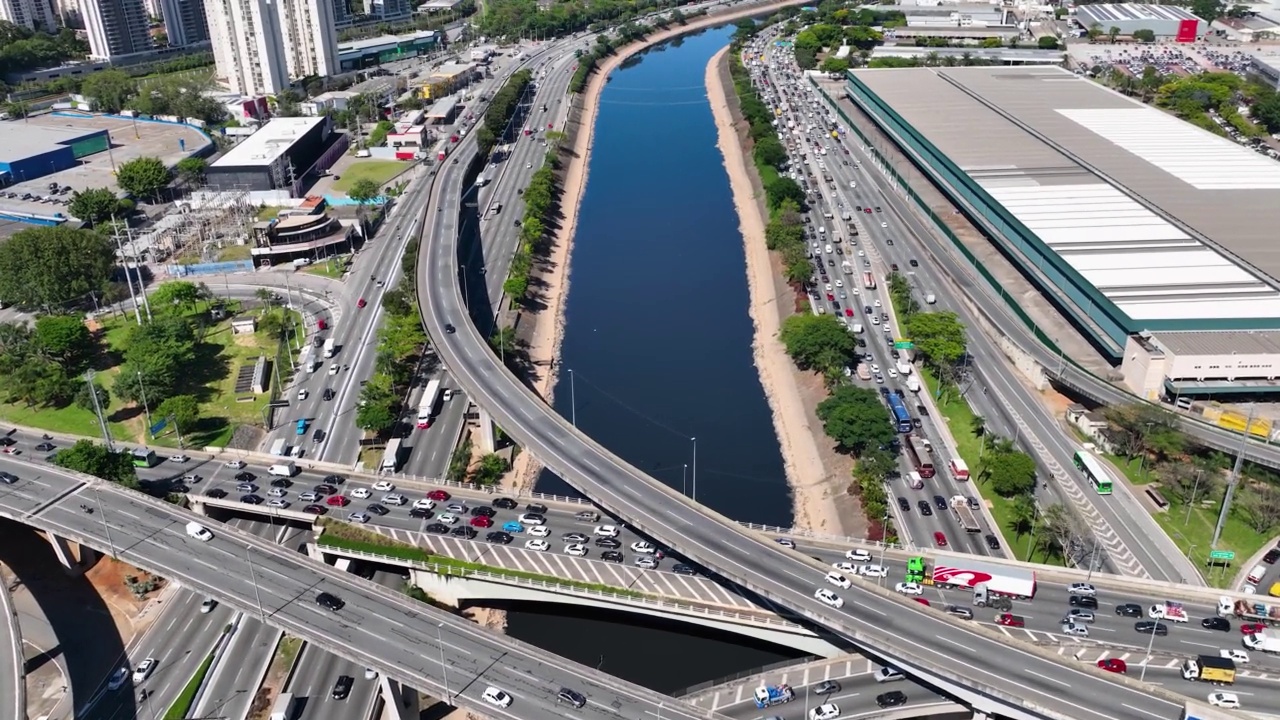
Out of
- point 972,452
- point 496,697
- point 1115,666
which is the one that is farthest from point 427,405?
point 1115,666

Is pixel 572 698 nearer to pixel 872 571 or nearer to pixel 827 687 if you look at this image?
pixel 827 687

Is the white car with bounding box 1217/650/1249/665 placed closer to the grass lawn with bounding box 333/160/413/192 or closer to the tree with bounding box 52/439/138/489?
the tree with bounding box 52/439/138/489

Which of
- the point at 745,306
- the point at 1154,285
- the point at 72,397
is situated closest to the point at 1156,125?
the point at 1154,285

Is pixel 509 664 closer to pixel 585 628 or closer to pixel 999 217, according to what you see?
pixel 585 628

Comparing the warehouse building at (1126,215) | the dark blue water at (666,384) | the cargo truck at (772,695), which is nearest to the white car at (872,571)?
the dark blue water at (666,384)

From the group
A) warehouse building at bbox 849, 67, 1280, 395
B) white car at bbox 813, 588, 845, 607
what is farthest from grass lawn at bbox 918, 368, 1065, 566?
white car at bbox 813, 588, 845, 607

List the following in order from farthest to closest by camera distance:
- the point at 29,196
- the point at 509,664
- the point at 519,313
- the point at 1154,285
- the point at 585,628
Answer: the point at 29,196 < the point at 519,313 < the point at 1154,285 < the point at 585,628 < the point at 509,664
